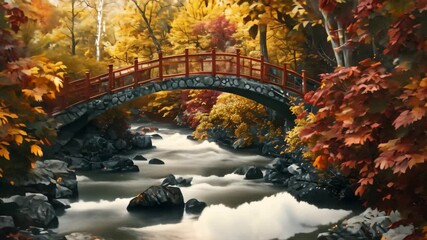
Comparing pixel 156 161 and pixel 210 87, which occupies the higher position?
pixel 210 87

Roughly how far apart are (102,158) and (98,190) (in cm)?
509

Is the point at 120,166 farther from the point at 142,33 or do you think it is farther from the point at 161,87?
the point at 142,33

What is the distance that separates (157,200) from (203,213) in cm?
134

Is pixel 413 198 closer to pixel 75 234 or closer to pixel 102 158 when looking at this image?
pixel 75 234

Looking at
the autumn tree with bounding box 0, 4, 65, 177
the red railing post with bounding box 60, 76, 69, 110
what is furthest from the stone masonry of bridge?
the autumn tree with bounding box 0, 4, 65, 177

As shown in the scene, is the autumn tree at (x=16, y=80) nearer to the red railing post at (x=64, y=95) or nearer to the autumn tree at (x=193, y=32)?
the red railing post at (x=64, y=95)

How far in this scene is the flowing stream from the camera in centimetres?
1342

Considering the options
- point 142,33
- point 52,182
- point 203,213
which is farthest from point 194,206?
point 142,33

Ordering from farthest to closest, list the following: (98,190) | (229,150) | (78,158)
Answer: (229,150)
(78,158)
(98,190)

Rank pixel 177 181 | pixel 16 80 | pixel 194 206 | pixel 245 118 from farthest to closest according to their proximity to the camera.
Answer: pixel 245 118 → pixel 177 181 → pixel 194 206 → pixel 16 80

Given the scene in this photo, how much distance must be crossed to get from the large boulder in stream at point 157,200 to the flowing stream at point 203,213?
348 millimetres

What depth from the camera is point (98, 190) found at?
17.5 meters

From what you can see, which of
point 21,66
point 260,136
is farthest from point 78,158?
point 21,66

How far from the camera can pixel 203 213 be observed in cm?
1512
